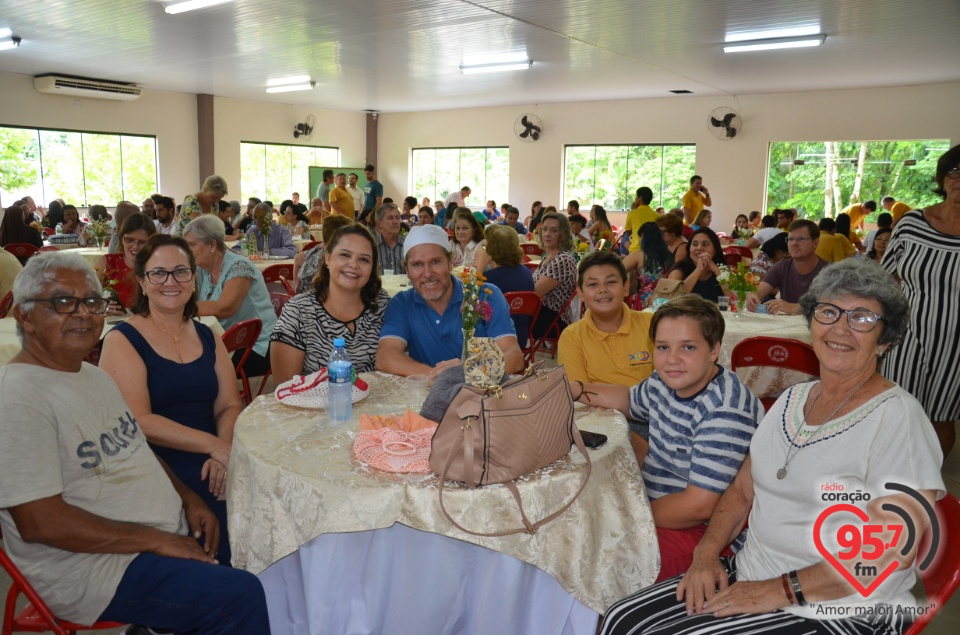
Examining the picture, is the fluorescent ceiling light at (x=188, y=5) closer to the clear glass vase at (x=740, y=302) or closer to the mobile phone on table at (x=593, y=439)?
the clear glass vase at (x=740, y=302)

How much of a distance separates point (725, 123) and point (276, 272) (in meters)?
11.6

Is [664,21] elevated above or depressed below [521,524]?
above

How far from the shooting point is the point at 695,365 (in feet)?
6.75

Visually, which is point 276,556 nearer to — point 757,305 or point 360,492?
point 360,492

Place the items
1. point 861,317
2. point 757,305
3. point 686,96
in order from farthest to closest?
1. point 686,96
2. point 757,305
3. point 861,317

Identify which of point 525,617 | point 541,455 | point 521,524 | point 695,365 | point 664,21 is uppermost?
point 664,21

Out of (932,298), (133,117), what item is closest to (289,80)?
(133,117)

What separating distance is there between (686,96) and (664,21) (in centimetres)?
768

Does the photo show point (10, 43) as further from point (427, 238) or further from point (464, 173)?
point (464, 173)

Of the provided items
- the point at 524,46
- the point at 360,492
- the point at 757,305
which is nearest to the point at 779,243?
the point at 757,305

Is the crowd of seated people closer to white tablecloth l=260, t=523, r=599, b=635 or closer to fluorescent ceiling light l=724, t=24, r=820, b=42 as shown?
white tablecloth l=260, t=523, r=599, b=635

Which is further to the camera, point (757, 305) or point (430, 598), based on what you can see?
point (757, 305)

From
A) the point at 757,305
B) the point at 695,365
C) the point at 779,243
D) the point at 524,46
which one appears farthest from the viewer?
the point at 524,46

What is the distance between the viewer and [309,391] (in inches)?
95.7
